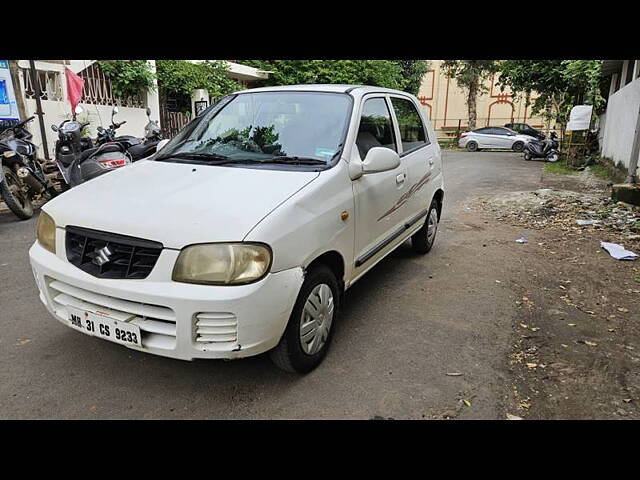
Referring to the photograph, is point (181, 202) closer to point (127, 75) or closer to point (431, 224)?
point (431, 224)

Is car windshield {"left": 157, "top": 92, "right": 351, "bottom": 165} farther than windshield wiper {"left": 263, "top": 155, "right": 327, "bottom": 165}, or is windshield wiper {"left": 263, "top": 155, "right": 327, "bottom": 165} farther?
car windshield {"left": 157, "top": 92, "right": 351, "bottom": 165}

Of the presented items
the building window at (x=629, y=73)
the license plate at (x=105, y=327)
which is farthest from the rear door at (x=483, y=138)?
the license plate at (x=105, y=327)

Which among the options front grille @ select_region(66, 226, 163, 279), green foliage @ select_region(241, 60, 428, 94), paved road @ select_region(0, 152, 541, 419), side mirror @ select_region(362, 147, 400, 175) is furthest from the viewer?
green foliage @ select_region(241, 60, 428, 94)

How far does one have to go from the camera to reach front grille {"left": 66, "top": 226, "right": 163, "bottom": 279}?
2348 mm

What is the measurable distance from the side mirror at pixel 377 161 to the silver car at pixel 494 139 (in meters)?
21.8

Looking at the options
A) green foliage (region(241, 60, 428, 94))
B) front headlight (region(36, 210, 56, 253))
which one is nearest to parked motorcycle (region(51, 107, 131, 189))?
front headlight (region(36, 210, 56, 253))

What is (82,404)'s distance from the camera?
2.55 m

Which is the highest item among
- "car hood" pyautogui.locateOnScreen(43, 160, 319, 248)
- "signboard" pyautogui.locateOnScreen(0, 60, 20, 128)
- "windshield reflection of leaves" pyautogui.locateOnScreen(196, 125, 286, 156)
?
"signboard" pyautogui.locateOnScreen(0, 60, 20, 128)

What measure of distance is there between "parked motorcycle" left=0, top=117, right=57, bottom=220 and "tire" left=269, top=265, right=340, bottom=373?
532 cm

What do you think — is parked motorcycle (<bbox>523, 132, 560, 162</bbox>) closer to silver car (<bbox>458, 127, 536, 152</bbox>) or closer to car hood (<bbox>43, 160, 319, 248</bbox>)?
silver car (<bbox>458, 127, 536, 152</bbox>)

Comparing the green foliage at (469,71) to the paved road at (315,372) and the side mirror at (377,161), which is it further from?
the side mirror at (377,161)

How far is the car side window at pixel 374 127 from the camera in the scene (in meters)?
3.49

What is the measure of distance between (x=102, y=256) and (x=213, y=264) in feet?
2.14
